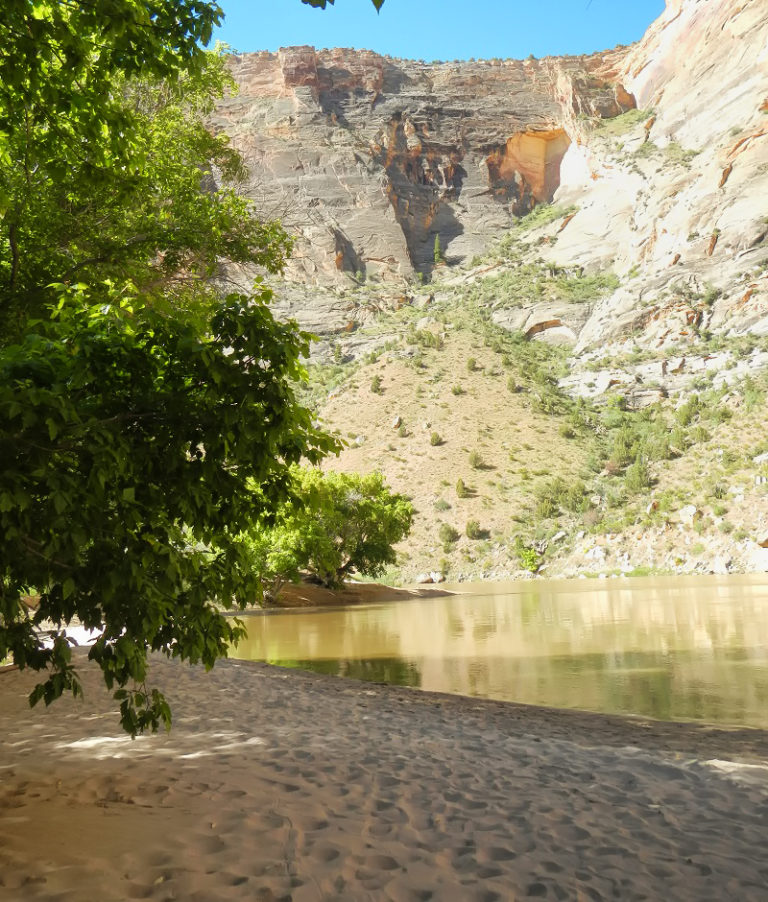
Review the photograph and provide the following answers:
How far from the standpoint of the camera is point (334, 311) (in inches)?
3873

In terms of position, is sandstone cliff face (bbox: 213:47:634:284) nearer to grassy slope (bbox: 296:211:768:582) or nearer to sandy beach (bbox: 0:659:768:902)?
grassy slope (bbox: 296:211:768:582)

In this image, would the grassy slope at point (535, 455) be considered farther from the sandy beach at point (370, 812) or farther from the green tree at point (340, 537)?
the sandy beach at point (370, 812)

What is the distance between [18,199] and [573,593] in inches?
1435

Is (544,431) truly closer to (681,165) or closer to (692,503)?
(692,503)

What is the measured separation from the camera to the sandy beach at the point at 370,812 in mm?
3398

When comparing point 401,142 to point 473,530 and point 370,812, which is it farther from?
point 370,812

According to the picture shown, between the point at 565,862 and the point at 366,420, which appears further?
the point at 366,420

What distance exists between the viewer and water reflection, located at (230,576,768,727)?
37.1 ft

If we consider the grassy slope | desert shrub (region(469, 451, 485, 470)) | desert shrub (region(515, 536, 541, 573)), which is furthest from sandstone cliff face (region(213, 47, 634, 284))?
desert shrub (region(515, 536, 541, 573))

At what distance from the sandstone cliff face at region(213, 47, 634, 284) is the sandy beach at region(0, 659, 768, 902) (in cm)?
9950

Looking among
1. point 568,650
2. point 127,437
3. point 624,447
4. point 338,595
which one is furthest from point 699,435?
point 127,437

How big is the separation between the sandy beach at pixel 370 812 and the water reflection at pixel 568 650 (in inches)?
135

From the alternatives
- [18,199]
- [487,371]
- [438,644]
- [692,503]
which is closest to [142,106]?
[18,199]

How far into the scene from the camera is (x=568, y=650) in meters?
17.2
